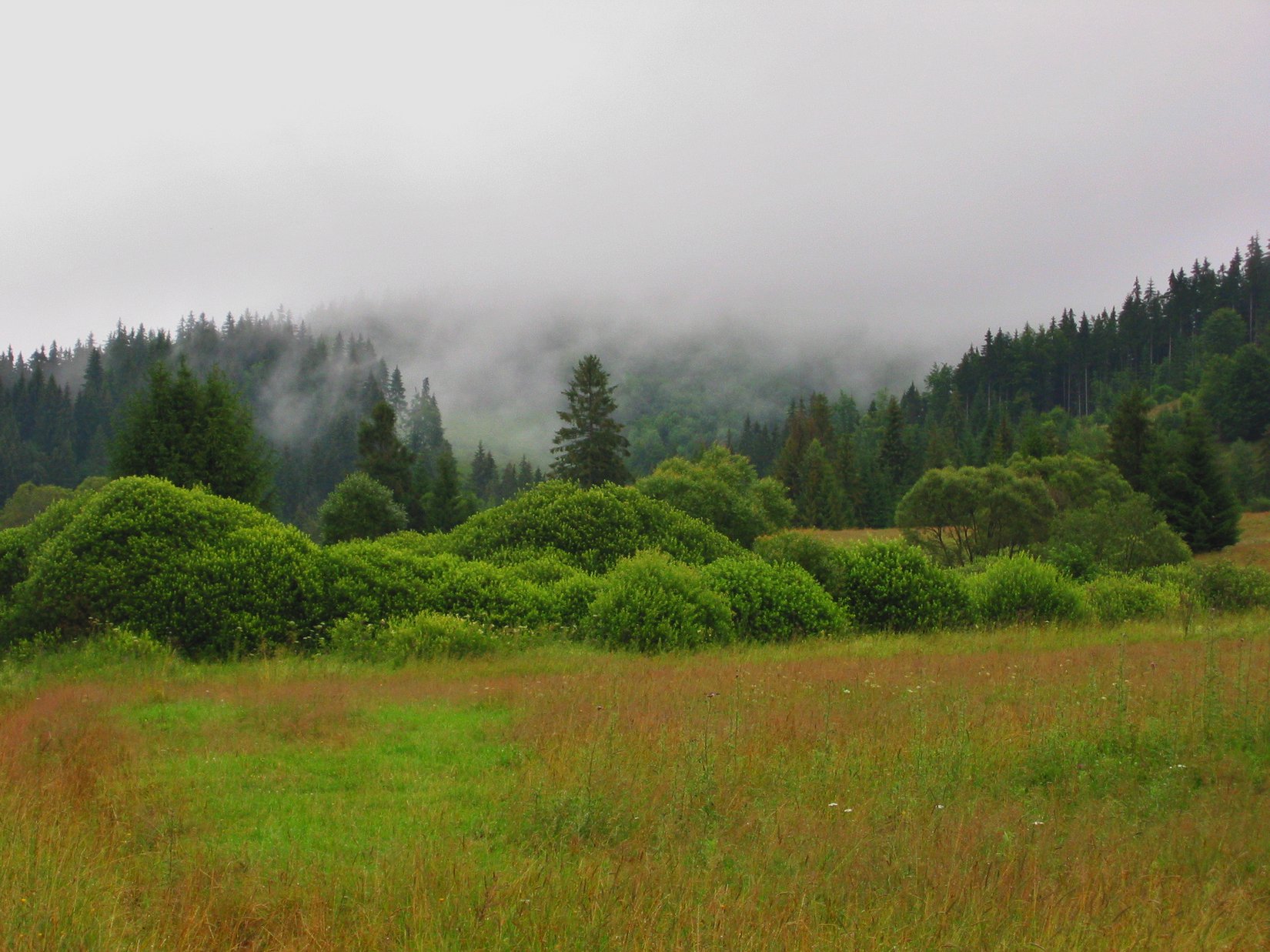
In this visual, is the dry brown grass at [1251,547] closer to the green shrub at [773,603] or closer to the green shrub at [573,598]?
the green shrub at [773,603]

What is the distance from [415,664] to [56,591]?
7183 millimetres

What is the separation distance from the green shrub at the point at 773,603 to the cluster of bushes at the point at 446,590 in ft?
0.12

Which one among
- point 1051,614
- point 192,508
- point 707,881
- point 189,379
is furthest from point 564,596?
point 189,379

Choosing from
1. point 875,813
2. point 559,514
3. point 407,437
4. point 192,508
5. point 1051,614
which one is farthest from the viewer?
point 407,437

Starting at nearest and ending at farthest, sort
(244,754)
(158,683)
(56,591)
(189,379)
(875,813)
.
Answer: (875,813)
(244,754)
(158,683)
(56,591)
(189,379)

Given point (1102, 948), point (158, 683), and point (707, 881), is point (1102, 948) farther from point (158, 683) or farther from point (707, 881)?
point (158, 683)

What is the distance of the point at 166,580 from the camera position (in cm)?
1517

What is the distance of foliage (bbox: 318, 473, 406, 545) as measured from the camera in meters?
50.4

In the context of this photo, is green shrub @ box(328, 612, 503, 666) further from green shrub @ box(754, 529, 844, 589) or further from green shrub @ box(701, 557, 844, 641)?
green shrub @ box(754, 529, 844, 589)

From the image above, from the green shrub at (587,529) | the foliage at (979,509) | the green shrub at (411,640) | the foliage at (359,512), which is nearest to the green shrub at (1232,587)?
the green shrub at (587,529)

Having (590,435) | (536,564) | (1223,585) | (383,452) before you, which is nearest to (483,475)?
(383,452)

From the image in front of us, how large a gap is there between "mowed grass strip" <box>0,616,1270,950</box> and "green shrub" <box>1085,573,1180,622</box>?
997cm

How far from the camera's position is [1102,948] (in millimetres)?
4184

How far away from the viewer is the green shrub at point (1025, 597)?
1939 cm
